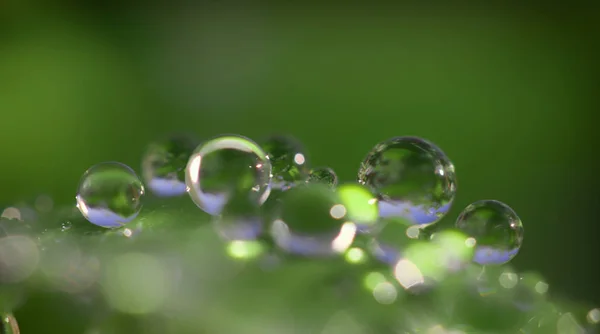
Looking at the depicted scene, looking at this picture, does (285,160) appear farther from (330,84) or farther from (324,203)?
(330,84)

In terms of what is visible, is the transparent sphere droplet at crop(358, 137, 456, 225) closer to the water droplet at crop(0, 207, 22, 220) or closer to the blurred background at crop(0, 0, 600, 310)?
the water droplet at crop(0, 207, 22, 220)

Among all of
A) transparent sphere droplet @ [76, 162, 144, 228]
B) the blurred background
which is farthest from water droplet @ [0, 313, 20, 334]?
the blurred background

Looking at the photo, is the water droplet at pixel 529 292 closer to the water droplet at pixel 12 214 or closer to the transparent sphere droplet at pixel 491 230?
the transparent sphere droplet at pixel 491 230

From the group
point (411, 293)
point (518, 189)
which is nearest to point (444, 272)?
point (411, 293)

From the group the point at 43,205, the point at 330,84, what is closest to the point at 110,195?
the point at 43,205

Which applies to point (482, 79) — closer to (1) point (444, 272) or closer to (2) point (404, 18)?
(2) point (404, 18)

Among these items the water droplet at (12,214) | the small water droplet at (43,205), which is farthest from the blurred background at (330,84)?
the water droplet at (12,214)
